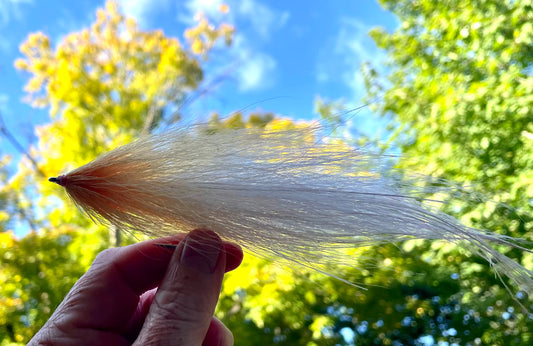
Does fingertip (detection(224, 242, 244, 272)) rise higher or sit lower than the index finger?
higher

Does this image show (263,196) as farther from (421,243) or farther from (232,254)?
(421,243)

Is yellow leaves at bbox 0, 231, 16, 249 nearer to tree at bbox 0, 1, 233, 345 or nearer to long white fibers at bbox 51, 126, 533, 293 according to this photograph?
tree at bbox 0, 1, 233, 345

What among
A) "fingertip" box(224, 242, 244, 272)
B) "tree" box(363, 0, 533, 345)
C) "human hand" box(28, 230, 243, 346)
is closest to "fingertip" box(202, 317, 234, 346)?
"human hand" box(28, 230, 243, 346)

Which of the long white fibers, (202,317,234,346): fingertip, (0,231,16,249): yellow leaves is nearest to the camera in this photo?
the long white fibers

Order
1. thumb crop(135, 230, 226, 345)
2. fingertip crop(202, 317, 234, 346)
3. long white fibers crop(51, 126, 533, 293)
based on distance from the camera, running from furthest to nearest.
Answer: fingertip crop(202, 317, 234, 346) < long white fibers crop(51, 126, 533, 293) < thumb crop(135, 230, 226, 345)

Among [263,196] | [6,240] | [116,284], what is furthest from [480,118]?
[6,240]

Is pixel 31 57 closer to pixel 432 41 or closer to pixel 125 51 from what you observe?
pixel 125 51

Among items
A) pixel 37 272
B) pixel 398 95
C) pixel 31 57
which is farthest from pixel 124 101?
pixel 398 95
